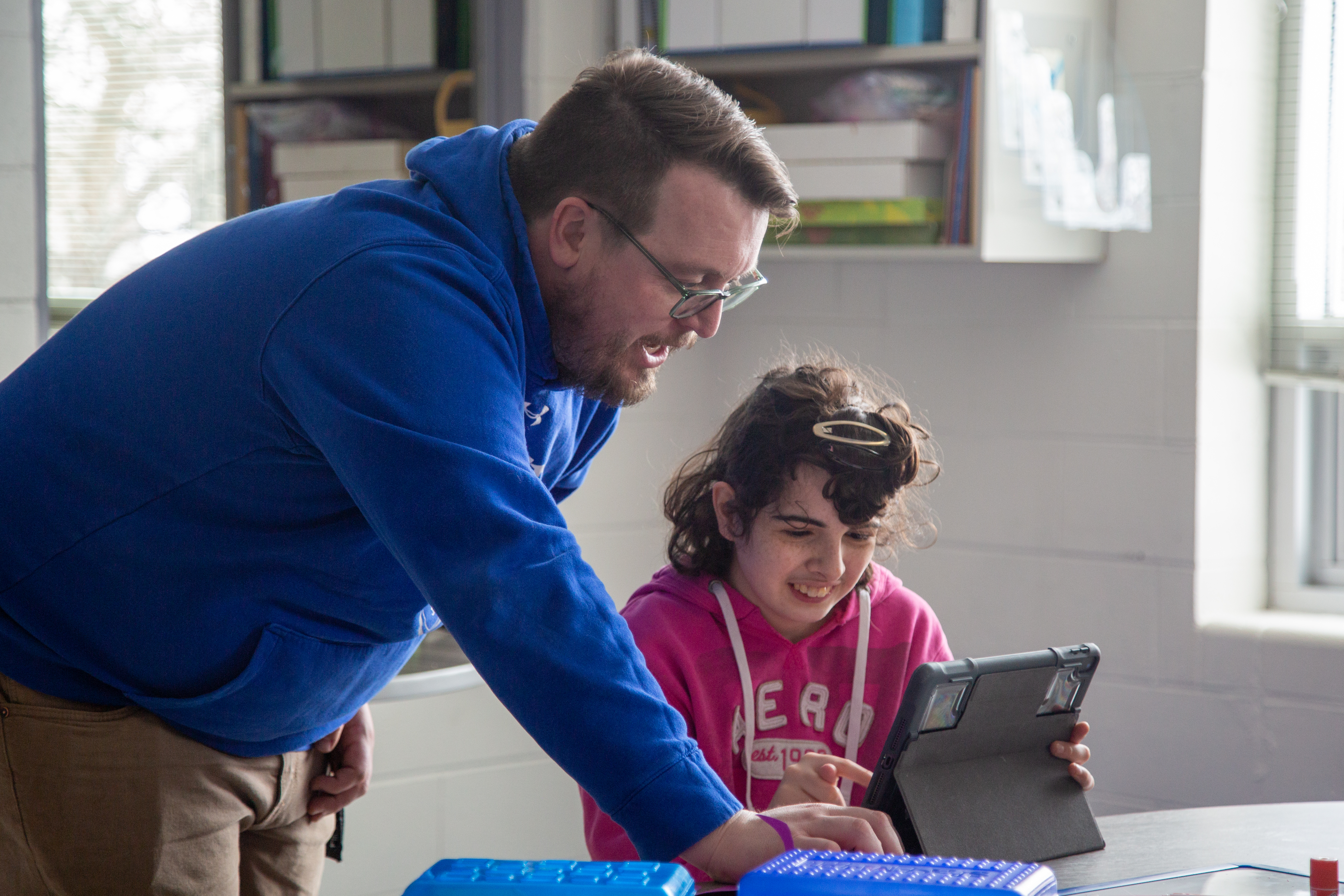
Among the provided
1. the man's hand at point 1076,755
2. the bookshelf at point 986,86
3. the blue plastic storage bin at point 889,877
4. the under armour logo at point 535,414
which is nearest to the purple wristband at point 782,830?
the blue plastic storage bin at point 889,877

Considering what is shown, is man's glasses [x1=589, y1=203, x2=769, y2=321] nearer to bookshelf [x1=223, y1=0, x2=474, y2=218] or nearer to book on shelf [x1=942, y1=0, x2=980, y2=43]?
book on shelf [x1=942, y1=0, x2=980, y2=43]

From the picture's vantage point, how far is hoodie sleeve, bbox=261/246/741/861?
36.3 inches

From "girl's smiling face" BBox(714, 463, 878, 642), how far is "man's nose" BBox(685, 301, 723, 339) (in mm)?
363

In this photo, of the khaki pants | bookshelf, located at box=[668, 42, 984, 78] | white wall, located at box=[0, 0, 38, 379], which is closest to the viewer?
the khaki pants

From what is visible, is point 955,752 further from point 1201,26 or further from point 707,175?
point 1201,26

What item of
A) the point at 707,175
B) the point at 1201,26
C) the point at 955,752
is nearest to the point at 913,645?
the point at 955,752

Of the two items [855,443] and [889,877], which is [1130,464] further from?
[889,877]

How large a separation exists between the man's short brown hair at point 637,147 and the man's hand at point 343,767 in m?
0.64

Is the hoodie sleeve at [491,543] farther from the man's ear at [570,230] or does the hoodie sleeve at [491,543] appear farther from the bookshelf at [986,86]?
the bookshelf at [986,86]

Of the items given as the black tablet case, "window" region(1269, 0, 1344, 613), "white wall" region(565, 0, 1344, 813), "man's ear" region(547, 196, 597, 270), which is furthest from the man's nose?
"window" region(1269, 0, 1344, 613)

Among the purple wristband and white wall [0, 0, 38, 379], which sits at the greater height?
white wall [0, 0, 38, 379]

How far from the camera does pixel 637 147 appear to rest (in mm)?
1227

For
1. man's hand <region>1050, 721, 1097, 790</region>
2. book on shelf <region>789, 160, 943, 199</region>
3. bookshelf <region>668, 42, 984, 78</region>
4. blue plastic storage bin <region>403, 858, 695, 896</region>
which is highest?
bookshelf <region>668, 42, 984, 78</region>

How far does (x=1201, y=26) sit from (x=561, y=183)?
1508mm
